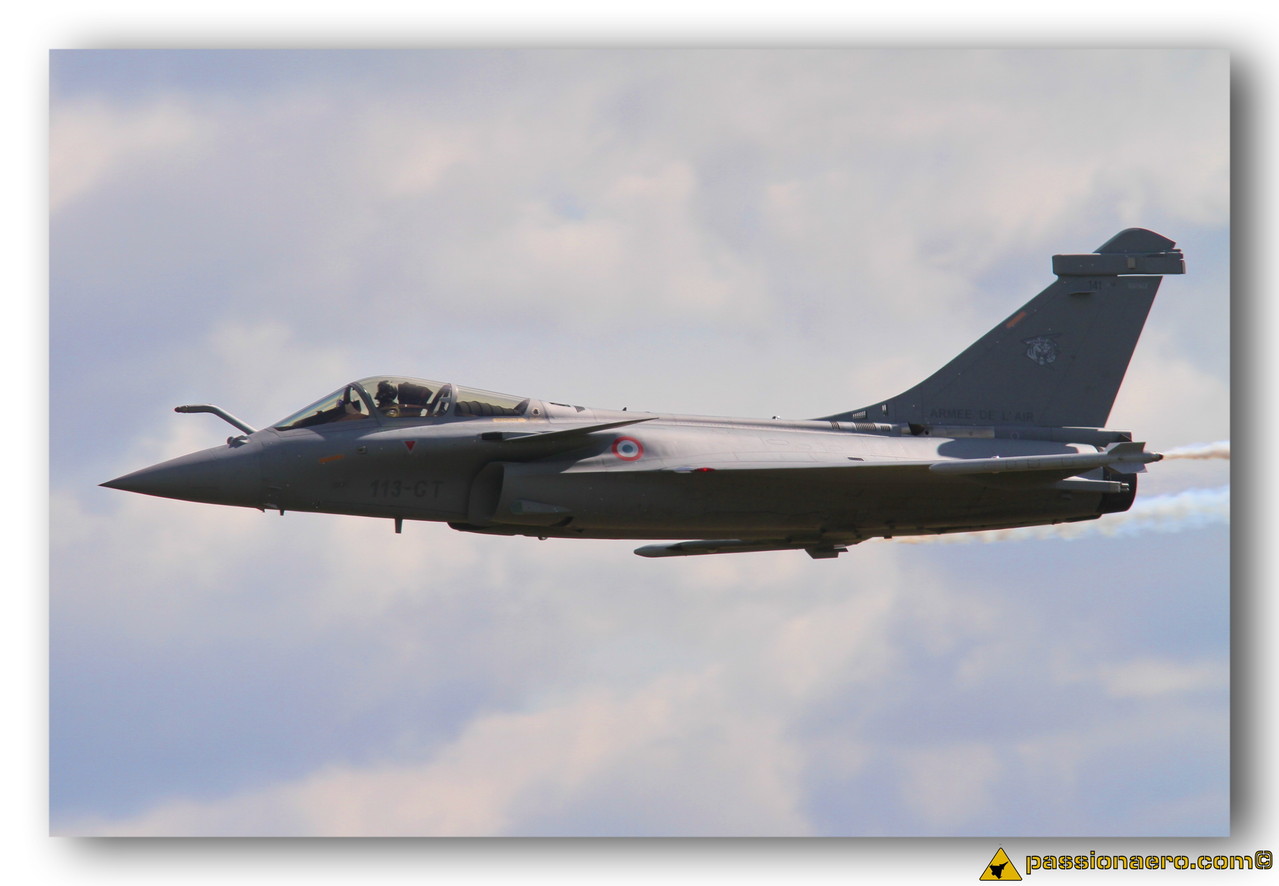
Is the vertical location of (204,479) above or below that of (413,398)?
below

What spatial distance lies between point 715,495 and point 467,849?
5186 mm

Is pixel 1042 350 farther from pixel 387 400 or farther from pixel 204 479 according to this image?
pixel 204 479

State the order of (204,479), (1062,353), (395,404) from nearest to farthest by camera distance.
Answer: (204,479)
(395,404)
(1062,353)

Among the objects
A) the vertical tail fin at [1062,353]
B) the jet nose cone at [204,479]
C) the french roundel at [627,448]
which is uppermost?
the vertical tail fin at [1062,353]

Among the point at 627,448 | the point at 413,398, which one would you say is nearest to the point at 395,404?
the point at 413,398

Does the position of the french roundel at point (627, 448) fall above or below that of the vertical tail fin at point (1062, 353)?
below

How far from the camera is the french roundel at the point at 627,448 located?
21641 millimetres

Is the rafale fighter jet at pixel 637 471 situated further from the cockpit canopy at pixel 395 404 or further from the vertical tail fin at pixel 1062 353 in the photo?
the vertical tail fin at pixel 1062 353

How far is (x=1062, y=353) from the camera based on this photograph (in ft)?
80.1

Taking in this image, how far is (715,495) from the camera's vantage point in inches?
854

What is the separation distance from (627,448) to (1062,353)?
674cm

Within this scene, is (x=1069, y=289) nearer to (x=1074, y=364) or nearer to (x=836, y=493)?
(x=1074, y=364)

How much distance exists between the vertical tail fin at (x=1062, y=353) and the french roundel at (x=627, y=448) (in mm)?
3719

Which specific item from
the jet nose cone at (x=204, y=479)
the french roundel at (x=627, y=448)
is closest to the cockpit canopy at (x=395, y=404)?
the jet nose cone at (x=204, y=479)
